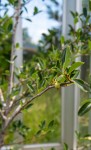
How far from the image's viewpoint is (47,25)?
2.67 metres

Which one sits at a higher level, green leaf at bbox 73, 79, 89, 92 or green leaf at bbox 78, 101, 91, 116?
green leaf at bbox 73, 79, 89, 92

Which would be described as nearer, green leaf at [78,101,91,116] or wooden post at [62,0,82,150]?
green leaf at [78,101,91,116]

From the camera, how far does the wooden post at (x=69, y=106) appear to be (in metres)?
2.32

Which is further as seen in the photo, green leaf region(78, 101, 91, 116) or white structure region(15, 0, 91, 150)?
white structure region(15, 0, 91, 150)

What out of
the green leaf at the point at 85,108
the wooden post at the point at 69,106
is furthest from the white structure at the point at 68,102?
the green leaf at the point at 85,108

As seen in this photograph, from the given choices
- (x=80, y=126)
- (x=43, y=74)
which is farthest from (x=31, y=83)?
(x=80, y=126)

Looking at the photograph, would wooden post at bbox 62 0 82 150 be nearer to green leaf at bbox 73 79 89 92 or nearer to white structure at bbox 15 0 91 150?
white structure at bbox 15 0 91 150

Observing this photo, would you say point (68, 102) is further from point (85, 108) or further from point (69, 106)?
point (85, 108)

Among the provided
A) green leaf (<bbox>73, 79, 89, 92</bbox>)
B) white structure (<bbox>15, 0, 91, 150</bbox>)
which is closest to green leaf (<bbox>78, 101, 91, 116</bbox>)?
green leaf (<bbox>73, 79, 89, 92</bbox>)

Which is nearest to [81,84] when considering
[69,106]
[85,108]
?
[85,108]

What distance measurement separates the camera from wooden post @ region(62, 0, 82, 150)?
232 cm

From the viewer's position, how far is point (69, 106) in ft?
8.13

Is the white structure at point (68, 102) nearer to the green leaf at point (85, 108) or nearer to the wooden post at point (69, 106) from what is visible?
the wooden post at point (69, 106)

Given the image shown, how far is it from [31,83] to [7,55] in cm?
139
